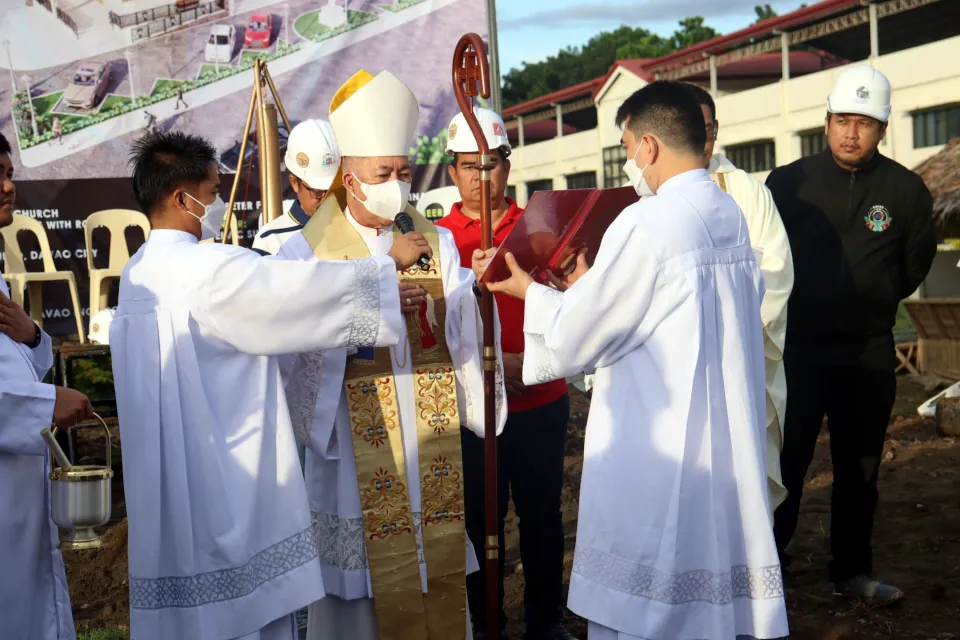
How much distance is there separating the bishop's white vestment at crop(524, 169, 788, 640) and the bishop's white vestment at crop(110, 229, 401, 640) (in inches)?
32.1

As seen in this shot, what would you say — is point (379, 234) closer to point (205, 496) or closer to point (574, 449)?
point (205, 496)

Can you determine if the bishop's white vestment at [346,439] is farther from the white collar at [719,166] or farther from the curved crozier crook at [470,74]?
the white collar at [719,166]

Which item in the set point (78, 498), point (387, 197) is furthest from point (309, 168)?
point (78, 498)

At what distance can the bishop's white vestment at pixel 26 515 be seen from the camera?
125 inches

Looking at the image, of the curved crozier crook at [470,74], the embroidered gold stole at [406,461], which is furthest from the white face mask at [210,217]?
the curved crozier crook at [470,74]

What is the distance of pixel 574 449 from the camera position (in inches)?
373

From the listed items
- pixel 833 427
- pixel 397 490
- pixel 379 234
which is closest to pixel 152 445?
pixel 397 490

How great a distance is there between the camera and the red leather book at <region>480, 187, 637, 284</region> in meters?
3.65

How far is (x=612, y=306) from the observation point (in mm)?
3346

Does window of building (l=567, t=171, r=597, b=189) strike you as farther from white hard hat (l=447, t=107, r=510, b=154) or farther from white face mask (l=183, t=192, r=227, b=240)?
white face mask (l=183, t=192, r=227, b=240)

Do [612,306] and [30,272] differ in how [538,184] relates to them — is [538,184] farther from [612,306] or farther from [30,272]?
[612,306]

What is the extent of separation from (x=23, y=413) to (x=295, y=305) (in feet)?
2.83

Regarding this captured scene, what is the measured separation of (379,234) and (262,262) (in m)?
0.79

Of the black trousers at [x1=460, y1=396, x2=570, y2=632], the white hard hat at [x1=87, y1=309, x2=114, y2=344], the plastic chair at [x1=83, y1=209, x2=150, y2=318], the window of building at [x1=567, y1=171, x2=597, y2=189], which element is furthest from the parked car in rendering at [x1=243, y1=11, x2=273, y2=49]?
the window of building at [x1=567, y1=171, x2=597, y2=189]
